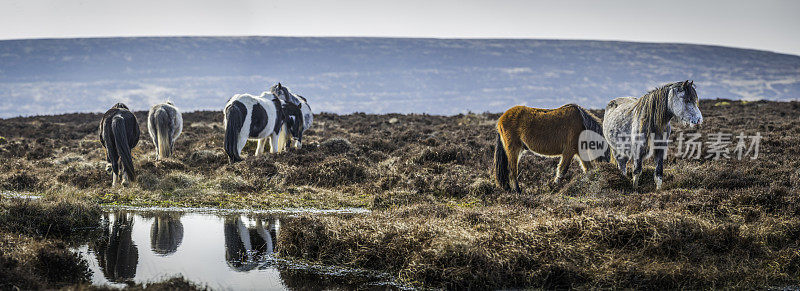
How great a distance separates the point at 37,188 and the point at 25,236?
6551mm

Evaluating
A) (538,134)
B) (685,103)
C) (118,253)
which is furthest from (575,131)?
(118,253)

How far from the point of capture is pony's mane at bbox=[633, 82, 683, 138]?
31.8ft

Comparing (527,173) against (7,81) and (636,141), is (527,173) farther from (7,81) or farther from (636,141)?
(7,81)

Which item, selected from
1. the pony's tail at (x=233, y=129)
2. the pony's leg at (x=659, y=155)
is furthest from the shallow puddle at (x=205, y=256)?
the pony's leg at (x=659, y=155)

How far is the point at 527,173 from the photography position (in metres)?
12.8

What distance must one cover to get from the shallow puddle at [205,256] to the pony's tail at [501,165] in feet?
13.5

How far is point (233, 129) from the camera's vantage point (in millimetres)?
14219

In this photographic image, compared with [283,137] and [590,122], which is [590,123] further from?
[283,137]

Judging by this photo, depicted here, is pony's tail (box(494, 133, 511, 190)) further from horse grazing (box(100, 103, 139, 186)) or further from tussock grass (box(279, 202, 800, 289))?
horse grazing (box(100, 103, 139, 186))

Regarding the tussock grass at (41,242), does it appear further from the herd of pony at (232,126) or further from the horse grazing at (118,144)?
the herd of pony at (232,126)

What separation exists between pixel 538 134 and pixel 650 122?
1.92m

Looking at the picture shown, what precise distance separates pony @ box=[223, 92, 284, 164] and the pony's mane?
30.8 ft

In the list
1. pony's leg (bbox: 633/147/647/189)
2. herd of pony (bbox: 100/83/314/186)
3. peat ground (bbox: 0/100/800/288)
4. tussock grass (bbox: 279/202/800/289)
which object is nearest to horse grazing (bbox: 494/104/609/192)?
peat ground (bbox: 0/100/800/288)

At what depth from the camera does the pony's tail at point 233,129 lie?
14.1m
